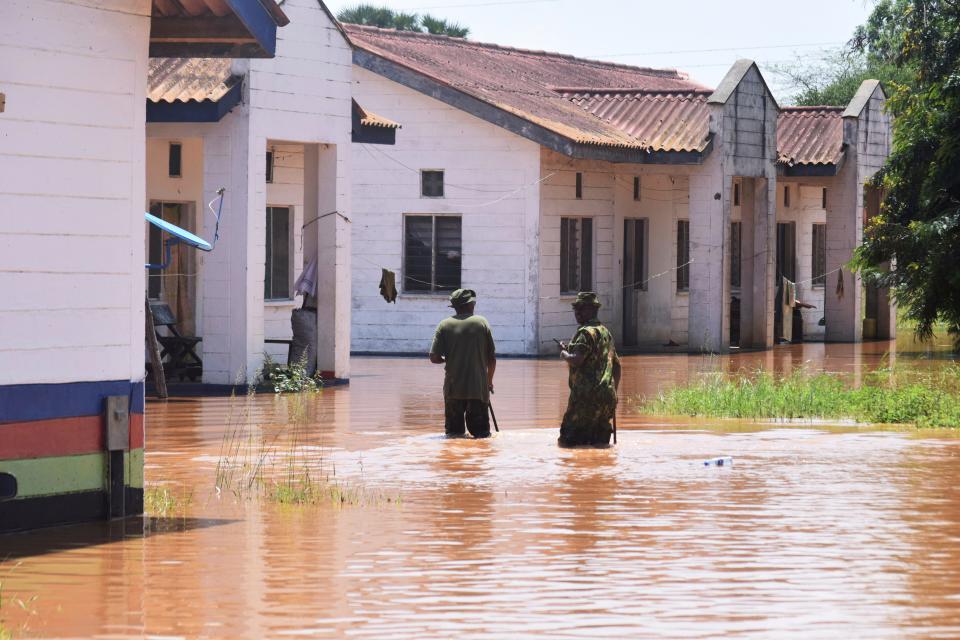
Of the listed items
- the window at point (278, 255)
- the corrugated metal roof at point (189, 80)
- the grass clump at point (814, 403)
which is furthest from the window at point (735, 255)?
the corrugated metal roof at point (189, 80)

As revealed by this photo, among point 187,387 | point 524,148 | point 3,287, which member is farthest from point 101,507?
point 524,148

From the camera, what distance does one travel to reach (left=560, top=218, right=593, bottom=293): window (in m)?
31.8

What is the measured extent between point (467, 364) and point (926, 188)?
1094 centimetres

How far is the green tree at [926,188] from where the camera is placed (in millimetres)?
24406

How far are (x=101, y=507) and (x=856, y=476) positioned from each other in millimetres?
5711

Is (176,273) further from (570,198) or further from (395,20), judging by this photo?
(395,20)

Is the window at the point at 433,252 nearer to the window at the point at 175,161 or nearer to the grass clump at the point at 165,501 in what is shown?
the window at the point at 175,161

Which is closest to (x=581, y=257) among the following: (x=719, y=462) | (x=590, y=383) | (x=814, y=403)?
(x=814, y=403)

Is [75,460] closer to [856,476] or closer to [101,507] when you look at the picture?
[101,507]

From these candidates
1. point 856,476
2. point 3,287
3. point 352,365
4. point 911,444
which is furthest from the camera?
point 352,365

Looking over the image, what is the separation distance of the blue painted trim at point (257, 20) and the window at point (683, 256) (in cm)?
2351

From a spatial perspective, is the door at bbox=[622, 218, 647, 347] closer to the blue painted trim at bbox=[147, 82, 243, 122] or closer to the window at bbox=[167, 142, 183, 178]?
the window at bbox=[167, 142, 183, 178]

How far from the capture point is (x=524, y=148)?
29859mm

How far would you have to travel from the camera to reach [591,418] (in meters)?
15.6
